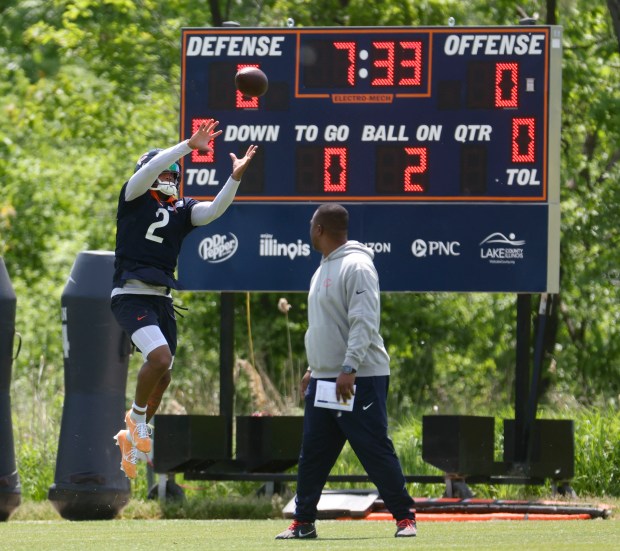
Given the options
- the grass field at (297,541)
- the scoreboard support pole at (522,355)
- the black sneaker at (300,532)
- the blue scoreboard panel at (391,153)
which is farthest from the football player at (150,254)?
the scoreboard support pole at (522,355)

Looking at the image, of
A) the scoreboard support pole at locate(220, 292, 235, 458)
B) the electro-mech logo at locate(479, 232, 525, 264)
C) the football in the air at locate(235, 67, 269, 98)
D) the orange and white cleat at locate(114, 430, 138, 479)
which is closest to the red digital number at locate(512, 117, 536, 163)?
the electro-mech logo at locate(479, 232, 525, 264)

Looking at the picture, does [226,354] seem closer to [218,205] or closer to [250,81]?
[250,81]

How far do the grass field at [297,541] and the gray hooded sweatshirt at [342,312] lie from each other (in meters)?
1.01

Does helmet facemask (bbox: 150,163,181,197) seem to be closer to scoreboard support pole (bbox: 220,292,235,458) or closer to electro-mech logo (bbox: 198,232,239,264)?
electro-mech logo (bbox: 198,232,239,264)

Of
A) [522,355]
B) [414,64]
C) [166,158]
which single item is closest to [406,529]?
[166,158]

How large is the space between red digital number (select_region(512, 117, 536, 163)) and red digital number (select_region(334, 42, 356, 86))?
149 cm

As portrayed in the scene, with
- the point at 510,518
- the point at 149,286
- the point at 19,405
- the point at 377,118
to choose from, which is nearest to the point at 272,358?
the point at 19,405

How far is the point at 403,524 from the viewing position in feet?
29.0

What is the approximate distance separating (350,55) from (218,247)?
6.84 ft

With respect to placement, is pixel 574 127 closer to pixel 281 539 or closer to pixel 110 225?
pixel 110 225

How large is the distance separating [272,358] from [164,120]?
4288 millimetres

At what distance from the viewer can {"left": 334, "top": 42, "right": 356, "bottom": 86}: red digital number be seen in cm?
1348

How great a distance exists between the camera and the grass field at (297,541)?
26.6 ft

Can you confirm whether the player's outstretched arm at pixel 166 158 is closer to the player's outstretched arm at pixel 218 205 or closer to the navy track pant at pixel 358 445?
the player's outstretched arm at pixel 218 205
